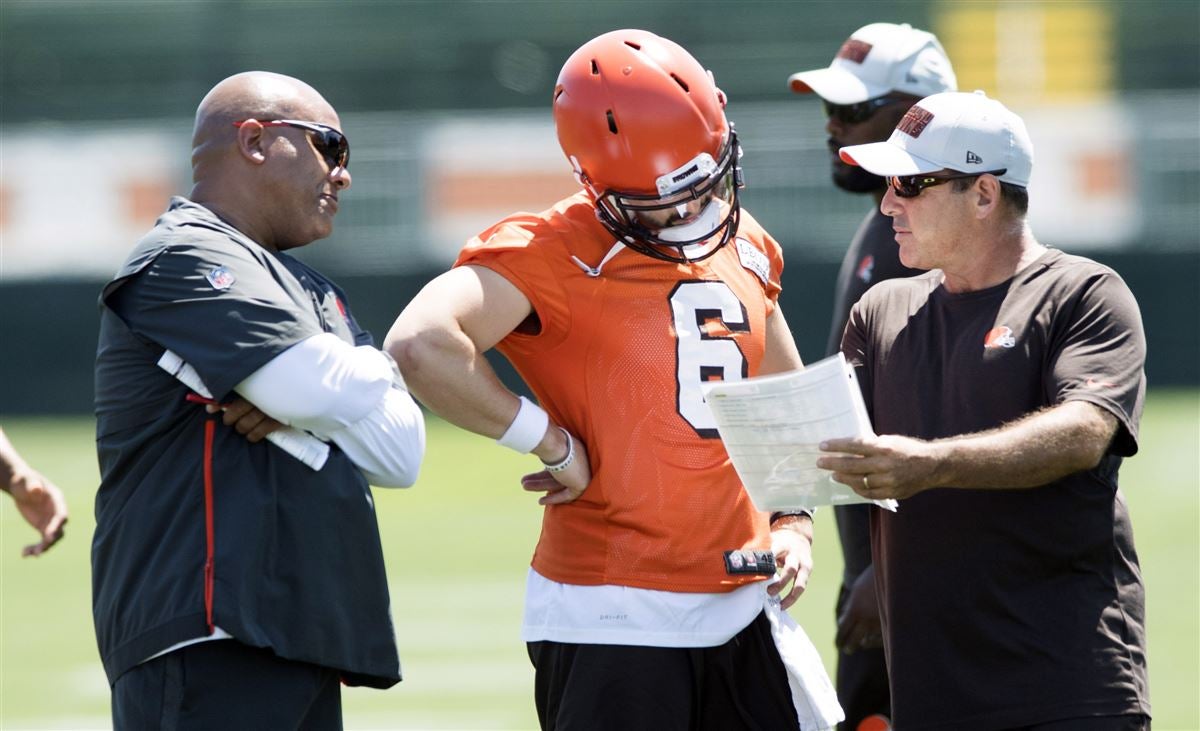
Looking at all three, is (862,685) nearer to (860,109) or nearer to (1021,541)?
(1021,541)

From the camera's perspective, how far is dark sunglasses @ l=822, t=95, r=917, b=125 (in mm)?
5023

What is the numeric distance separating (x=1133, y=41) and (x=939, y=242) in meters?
16.6

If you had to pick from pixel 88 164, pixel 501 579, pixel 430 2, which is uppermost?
pixel 430 2

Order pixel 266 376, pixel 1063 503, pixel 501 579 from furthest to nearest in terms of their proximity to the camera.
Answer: pixel 501 579
pixel 1063 503
pixel 266 376

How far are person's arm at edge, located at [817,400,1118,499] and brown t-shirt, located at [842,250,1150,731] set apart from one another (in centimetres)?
8

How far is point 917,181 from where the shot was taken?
3.51 meters

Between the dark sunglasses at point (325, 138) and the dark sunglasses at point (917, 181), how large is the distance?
1224mm

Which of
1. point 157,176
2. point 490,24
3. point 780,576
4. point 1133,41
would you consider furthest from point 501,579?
point 1133,41

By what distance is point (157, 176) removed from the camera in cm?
1733

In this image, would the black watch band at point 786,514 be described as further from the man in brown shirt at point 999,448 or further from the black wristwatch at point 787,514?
the man in brown shirt at point 999,448

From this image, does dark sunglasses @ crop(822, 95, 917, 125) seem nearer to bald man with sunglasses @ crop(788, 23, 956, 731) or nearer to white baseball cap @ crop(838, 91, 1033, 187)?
bald man with sunglasses @ crop(788, 23, 956, 731)

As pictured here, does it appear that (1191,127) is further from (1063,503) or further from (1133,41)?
(1063,503)

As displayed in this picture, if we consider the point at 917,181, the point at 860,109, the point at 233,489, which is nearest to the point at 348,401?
the point at 233,489

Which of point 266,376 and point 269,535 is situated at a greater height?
point 266,376
